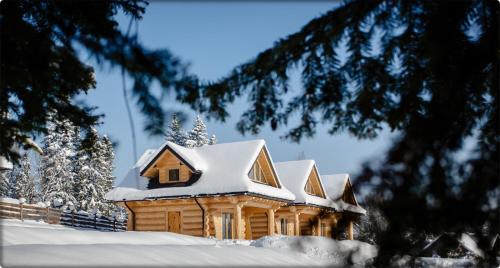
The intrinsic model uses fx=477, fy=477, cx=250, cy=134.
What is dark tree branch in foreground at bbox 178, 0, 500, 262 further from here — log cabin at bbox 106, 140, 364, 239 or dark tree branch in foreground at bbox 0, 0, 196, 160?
log cabin at bbox 106, 140, 364, 239

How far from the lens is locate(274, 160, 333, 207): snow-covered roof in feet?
91.9

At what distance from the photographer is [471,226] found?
9.80 feet

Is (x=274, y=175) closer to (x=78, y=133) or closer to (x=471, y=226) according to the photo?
(x=78, y=133)

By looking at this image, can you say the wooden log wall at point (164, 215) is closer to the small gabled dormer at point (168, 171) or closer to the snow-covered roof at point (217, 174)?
the snow-covered roof at point (217, 174)

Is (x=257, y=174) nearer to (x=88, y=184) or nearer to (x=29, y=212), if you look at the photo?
(x=29, y=212)

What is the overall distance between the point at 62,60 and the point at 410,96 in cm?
262

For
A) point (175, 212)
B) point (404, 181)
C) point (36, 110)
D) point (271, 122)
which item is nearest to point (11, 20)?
point (36, 110)

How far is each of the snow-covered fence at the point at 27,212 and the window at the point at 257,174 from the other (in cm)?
1495

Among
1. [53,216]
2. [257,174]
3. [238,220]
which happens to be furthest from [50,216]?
[238,220]

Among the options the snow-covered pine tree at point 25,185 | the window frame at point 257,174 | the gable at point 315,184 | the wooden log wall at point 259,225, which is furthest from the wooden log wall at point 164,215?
the snow-covered pine tree at point 25,185

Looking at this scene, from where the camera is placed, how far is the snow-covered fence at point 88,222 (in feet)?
114

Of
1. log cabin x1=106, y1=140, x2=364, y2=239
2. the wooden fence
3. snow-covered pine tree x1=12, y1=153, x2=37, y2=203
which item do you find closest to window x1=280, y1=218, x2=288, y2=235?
log cabin x1=106, y1=140, x2=364, y2=239

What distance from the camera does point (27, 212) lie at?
30562mm

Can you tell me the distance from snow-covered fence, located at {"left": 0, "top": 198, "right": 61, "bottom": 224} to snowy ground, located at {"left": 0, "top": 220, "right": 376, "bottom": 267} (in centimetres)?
1777
